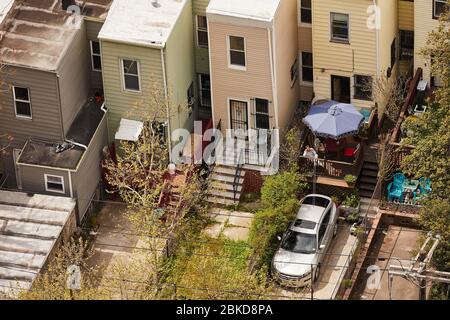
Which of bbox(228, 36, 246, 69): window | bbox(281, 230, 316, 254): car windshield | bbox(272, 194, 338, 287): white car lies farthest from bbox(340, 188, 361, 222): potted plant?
bbox(228, 36, 246, 69): window

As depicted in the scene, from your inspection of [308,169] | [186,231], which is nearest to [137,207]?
[186,231]

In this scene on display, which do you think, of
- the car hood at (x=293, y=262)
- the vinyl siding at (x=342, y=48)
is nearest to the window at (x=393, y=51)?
the vinyl siding at (x=342, y=48)

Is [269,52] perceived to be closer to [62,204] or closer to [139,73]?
[139,73]

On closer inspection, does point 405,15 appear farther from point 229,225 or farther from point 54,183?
point 54,183

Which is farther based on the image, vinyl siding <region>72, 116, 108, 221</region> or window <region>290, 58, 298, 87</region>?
window <region>290, 58, 298, 87</region>

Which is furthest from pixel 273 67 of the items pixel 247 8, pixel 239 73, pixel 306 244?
pixel 306 244

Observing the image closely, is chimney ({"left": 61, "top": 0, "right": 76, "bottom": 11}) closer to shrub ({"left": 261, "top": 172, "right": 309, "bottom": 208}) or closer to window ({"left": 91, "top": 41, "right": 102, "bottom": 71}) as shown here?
window ({"left": 91, "top": 41, "right": 102, "bottom": 71})
